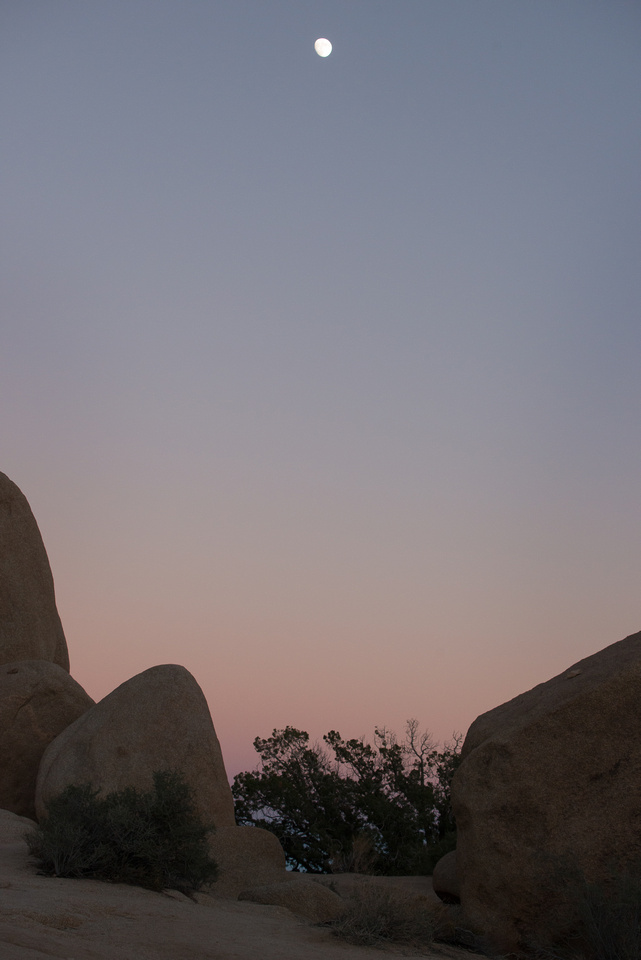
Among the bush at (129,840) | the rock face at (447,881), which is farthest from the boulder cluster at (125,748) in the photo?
the rock face at (447,881)

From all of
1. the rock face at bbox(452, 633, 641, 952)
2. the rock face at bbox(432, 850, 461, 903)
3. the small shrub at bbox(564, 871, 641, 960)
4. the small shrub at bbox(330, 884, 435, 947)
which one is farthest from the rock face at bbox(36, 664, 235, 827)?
the small shrub at bbox(564, 871, 641, 960)

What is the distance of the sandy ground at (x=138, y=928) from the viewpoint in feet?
18.0

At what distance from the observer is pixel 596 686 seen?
28.9 feet

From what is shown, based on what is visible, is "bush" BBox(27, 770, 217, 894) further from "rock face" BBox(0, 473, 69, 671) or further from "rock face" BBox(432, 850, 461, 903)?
"rock face" BBox(0, 473, 69, 671)

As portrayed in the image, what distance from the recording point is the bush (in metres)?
8.11

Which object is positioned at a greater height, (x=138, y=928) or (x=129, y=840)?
(x=129, y=840)

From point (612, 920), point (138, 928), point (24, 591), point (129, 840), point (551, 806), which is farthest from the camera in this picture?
point (24, 591)

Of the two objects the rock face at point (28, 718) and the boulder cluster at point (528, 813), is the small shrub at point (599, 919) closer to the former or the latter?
the boulder cluster at point (528, 813)

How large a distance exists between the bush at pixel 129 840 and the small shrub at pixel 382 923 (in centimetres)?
186

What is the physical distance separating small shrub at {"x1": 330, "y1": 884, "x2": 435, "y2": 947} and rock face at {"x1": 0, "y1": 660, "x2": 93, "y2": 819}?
25.6ft

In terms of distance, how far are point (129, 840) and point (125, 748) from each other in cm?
399

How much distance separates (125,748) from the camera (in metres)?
12.2

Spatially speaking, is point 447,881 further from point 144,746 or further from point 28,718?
point 28,718

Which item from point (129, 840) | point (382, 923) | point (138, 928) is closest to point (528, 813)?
point (382, 923)
